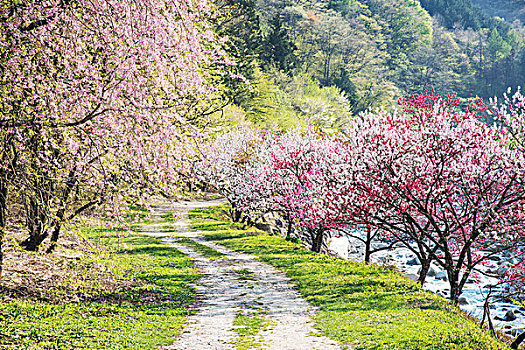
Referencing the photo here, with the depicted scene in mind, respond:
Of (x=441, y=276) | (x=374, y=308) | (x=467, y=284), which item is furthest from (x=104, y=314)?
(x=441, y=276)

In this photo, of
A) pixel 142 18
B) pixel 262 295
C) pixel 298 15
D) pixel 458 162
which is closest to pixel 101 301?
pixel 262 295

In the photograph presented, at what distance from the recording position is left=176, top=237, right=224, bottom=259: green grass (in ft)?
71.2

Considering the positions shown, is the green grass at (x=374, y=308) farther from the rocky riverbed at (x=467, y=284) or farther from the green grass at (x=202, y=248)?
the green grass at (x=202, y=248)

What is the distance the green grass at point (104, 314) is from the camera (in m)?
8.33

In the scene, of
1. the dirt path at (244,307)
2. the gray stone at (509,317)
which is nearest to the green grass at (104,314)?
the dirt path at (244,307)

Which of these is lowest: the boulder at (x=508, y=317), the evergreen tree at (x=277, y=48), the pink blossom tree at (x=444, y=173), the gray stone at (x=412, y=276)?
the gray stone at (x=412, y=276)

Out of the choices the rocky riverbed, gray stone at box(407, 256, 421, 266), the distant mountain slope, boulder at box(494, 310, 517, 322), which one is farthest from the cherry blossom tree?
the distant mountain slope

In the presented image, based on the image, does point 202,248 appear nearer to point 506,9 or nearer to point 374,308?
point 374,308

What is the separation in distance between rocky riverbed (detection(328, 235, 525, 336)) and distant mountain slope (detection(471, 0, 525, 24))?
157822mm

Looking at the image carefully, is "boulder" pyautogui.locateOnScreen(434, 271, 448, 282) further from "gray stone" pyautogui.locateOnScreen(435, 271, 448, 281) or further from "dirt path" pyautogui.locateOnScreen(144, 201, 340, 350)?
"dirt path" pyautogui.locateOnScreen(144, 201, 340, 350)

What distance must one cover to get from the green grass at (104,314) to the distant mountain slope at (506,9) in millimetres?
179071

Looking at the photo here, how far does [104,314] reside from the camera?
11.0 m

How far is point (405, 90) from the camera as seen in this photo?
10531 centimetres

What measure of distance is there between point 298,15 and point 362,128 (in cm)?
8683
